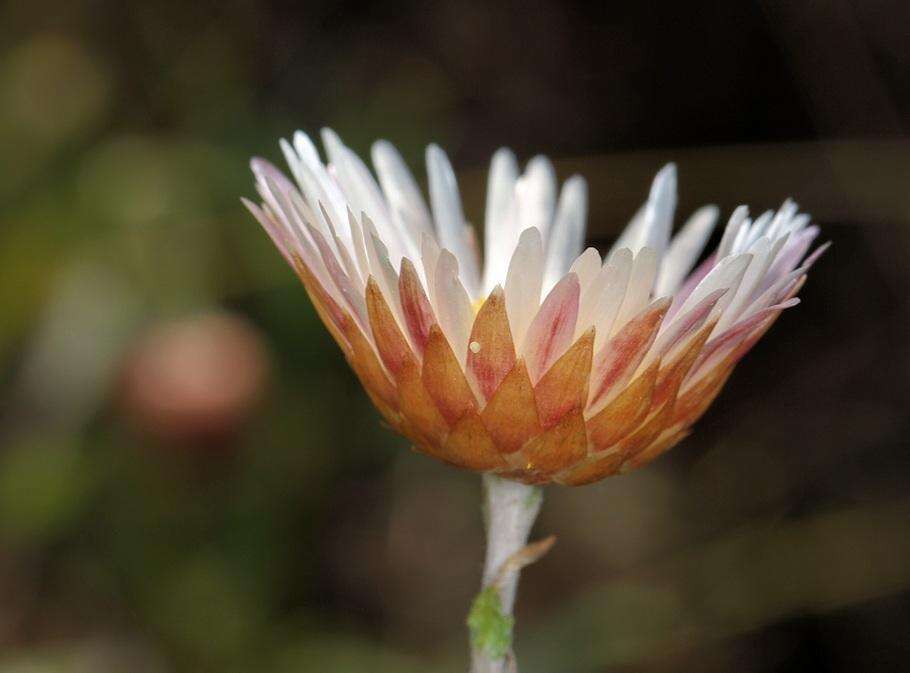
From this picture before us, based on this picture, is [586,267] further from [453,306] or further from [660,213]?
[660,213]

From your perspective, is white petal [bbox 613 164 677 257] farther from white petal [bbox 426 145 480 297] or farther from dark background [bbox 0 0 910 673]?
dark background [bbox 0 0 910 673]

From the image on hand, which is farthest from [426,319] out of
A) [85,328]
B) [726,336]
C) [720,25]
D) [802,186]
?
[720,25]

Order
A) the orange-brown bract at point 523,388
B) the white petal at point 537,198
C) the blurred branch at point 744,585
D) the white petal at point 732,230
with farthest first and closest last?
the blurred branch at point 744,585 < the white petal at point 537,198 < the white petal at point 732,230 < the orange-brown bract at point 523,388

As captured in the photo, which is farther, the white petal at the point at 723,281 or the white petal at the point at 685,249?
the white petal at the point at 685,249

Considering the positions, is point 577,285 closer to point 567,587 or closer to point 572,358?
point 572,358

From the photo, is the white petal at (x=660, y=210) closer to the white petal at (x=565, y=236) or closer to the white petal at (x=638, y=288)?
the white petal at (x=565, y=236)

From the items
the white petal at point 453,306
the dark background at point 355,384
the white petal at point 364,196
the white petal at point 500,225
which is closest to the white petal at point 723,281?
the white petal at point 453,306
